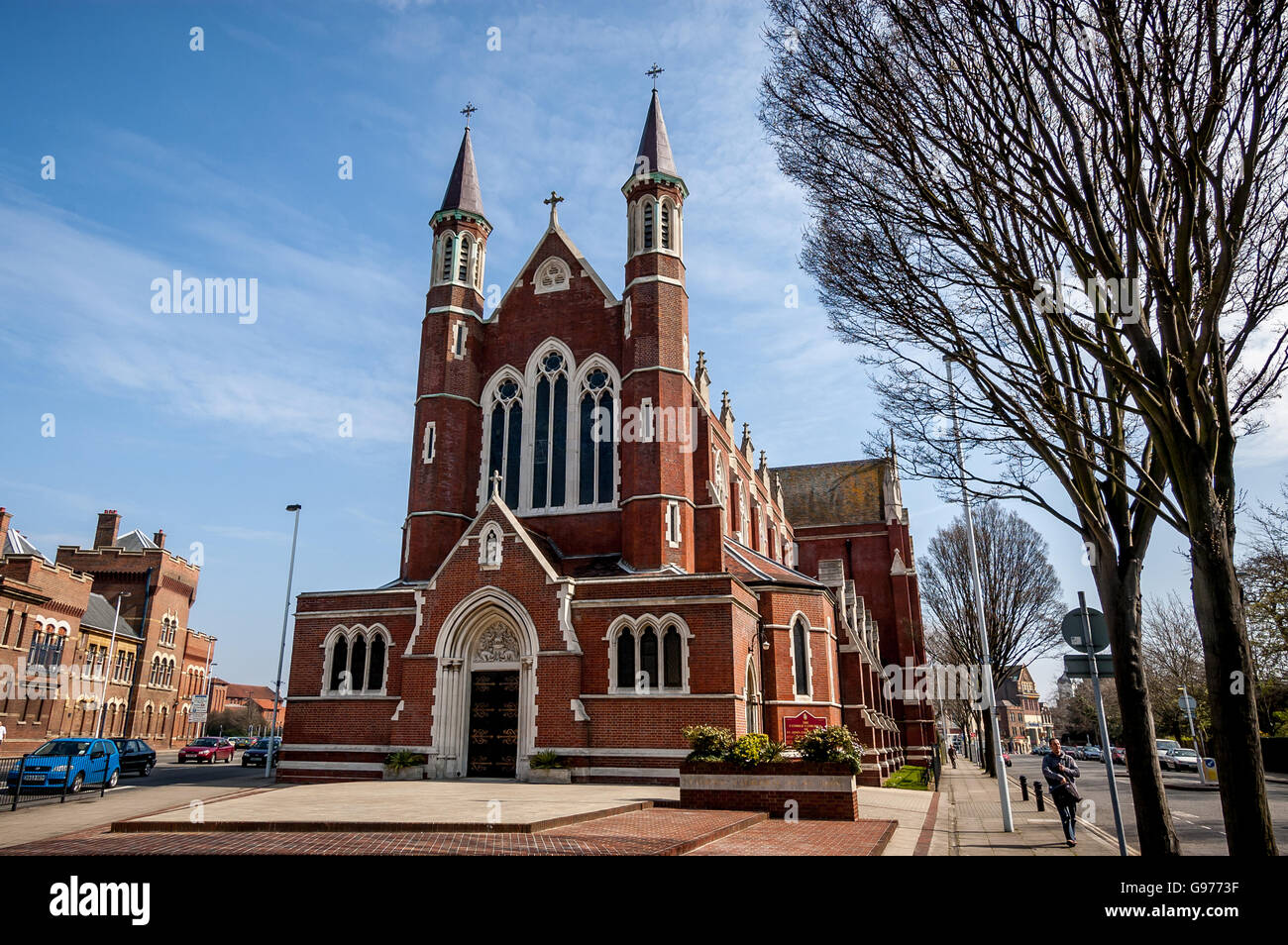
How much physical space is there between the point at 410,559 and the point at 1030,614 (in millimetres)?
30171

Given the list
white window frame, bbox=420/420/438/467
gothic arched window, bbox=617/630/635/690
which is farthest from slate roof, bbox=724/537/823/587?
white window frame, bbox=420/420/438/467

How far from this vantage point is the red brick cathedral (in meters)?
21.7

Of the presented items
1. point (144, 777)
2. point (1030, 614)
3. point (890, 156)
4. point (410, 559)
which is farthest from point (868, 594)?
point (890, 156)

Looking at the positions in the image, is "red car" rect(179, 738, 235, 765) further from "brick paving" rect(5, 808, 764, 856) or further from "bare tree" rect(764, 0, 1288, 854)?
"bare tree" rect(764, 0, 1288, 854)

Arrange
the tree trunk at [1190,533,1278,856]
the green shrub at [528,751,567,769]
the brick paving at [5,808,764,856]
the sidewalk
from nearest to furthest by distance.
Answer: the tree trunk at [1190,533,1278,856] → the brick paving at [5,808,764,856] → the sidewalk → the green shrub at [528,751,567,769]

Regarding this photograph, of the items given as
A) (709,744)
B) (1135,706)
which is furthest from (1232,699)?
(709,744)

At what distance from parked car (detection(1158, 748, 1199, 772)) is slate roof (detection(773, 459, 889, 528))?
19425 mm

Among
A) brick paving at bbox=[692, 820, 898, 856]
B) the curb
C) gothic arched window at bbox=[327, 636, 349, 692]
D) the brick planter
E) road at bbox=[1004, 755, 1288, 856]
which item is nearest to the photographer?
brick paving at bbox=[692, 820, 898, 856]

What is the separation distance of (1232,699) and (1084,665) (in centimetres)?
364

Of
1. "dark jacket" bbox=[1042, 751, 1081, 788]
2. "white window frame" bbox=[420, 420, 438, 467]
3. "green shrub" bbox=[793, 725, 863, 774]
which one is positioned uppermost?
"white window frame" bbox=[420, 420, 438, 467]

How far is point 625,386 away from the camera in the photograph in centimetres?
2658

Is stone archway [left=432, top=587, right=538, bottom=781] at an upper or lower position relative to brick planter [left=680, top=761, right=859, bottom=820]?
upper

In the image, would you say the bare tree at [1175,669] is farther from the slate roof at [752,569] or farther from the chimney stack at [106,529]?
the chimney stack at [106,529]
